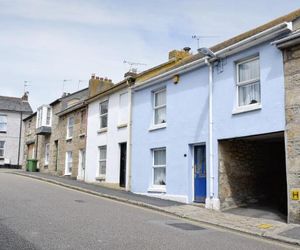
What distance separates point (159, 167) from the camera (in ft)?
53.6

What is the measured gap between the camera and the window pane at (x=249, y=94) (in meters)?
12.1

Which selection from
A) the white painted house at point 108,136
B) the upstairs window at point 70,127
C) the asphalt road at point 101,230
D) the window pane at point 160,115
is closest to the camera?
the asphalt road at point 101,230

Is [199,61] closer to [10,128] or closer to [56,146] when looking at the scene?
[56,146]

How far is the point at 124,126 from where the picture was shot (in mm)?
18891

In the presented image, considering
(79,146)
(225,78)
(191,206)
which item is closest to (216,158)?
(191,206)

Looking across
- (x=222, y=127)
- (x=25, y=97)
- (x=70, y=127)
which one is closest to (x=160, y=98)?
(x=222, y=127)

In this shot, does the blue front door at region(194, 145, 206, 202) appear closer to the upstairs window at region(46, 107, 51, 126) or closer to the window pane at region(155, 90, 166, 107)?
the window pane at region(155, 90, 166, 107)

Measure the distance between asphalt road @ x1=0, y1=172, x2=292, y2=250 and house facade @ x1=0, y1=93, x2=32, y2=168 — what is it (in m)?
31.7

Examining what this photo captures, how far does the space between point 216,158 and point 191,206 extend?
1.96 m

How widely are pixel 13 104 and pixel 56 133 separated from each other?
17662 millimetres

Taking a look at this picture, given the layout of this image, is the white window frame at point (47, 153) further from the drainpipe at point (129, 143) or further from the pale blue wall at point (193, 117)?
the pale blue wall at point (193, 117)

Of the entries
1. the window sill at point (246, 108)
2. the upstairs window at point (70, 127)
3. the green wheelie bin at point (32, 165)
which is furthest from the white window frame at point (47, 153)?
the window sill at point (246, 108)

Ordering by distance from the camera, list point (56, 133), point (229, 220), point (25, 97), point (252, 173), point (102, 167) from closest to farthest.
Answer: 1. point (229, 220)
2. point (252, 173)
3. point (102, 167)
4. point (56, 133)
5. point (25, 97)

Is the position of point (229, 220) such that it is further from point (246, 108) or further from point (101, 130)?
point (101, 130)
